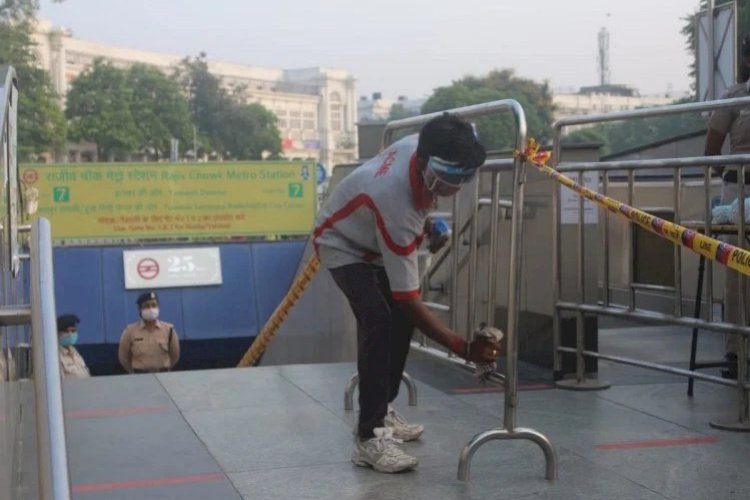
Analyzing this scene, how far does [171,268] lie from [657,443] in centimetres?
1447

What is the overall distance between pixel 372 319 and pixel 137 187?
1561cm

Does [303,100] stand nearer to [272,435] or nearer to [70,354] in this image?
[70,354]

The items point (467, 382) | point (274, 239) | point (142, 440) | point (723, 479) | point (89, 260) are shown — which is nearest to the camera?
point (723, 479)

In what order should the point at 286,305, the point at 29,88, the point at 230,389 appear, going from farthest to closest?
the point at 29,88
the point at 286,305
the point at 230,389

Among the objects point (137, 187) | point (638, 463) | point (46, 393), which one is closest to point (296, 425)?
point (638, 463)

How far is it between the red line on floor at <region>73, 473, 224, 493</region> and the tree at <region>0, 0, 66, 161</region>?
1550cm

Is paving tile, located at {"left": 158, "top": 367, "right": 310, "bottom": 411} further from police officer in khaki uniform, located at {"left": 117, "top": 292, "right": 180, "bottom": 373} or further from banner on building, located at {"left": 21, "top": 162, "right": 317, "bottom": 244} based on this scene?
banner on building, located at {"left": 21, "top": 162, "right": 317, "bottom": 244}

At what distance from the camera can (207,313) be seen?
18.7 metres

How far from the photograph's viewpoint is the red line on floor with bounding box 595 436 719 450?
16.4 feet

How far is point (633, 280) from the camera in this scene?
6.32 metres

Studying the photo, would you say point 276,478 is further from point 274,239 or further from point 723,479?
point 274,239

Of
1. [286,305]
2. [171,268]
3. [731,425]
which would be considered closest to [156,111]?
[171,268]

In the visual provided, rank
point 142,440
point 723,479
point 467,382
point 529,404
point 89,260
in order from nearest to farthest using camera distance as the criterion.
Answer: point 723,479
point 142,440
point 529,404
point 467,382
point 89,260

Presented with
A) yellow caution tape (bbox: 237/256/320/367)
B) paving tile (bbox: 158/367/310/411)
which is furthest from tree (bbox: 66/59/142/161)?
paving tile (bbox: 158/367/310/411)
